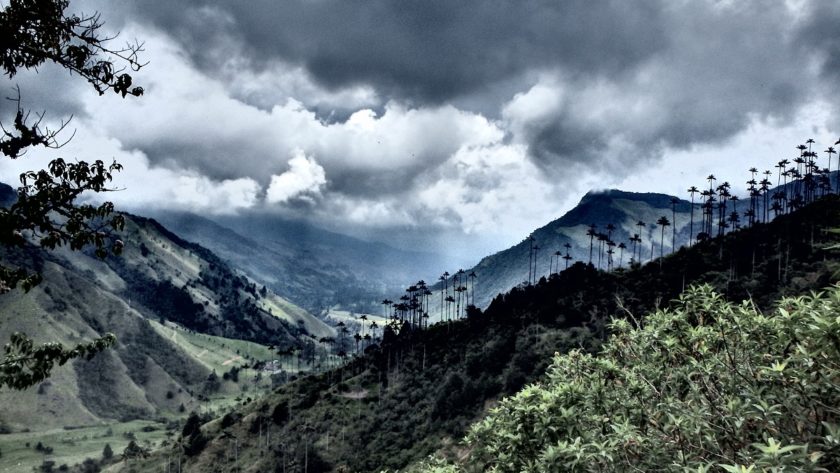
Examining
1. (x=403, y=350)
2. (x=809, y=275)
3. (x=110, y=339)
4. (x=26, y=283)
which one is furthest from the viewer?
(x=403, y=350)

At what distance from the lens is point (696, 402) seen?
33.3 feet

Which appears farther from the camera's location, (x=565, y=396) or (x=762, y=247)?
(x=762, y=247)

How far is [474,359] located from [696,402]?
124827 mm

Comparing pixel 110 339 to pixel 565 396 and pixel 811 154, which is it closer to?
pixel 565 396

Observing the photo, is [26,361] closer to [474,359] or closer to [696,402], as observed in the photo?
[696,402]

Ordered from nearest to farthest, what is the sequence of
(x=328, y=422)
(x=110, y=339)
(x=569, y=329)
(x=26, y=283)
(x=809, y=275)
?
(x=26, y=283), (x=110, y=339), (x=809, y=275), (x=569, y=329), (x=328, y=422)

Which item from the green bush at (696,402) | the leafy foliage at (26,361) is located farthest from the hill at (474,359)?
the leafy foliage at (26,361)

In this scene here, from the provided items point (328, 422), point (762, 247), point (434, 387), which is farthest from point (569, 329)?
point (328, 422)

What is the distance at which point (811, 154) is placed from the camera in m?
182

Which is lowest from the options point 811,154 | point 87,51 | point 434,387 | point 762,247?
point 434,387

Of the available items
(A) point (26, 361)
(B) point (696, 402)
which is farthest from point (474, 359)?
(A) point (26, 361)

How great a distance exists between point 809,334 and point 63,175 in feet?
48.8

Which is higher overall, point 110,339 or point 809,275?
point 809,275

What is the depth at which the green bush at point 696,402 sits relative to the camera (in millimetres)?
7647
